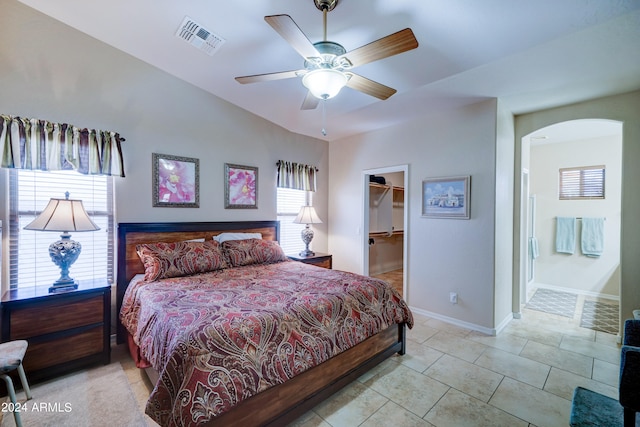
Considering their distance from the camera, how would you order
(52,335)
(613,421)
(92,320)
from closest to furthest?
1. (613,421)
2. (52,335)
3. (92,320)

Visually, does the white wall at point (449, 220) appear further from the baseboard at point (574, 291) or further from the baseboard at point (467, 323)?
Answer: the baseboard at point (574, 291)

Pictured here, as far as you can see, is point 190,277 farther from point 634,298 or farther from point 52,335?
point 634,298

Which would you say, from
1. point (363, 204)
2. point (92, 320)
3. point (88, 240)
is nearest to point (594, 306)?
point (363, 204)

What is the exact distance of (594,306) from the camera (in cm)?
421

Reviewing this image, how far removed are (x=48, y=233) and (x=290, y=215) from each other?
2.97 meters

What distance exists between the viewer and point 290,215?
480 centimetres

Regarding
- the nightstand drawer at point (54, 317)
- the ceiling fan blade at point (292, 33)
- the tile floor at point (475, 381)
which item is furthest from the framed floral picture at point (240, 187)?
the ceiling fan blade at point (292, 33)

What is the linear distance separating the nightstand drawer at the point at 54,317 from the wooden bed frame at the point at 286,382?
479mm

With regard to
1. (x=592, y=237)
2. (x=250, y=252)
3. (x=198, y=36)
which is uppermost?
(x=198, y=36)

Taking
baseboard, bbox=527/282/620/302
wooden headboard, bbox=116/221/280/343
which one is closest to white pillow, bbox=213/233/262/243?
wooden headboard, bbox=116/221/280/343

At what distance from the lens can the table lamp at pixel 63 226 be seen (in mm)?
2363

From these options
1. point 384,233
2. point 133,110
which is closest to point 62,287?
point 133,110

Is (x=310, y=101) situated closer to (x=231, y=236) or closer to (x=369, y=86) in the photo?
(x=369, y=86)

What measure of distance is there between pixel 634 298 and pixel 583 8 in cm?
294
